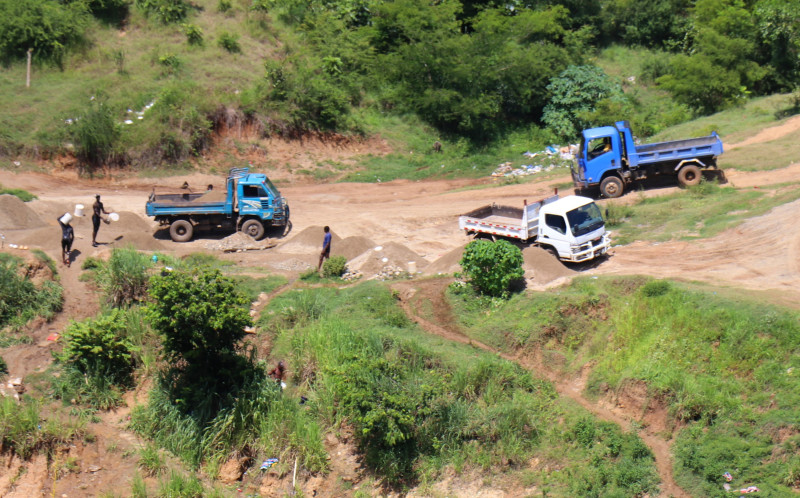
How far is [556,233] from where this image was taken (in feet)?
63.8

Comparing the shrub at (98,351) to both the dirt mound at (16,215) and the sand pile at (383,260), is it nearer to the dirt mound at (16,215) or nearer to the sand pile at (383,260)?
the sand pile at (383,260)

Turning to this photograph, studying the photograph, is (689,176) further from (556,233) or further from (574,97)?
(574,97)

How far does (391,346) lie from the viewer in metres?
16.4

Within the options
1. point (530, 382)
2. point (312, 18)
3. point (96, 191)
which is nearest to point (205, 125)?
point (96, 191)

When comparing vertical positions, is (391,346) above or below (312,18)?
below

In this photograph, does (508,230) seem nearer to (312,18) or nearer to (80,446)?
(80,446)

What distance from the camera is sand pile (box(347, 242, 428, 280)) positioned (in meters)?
21.0

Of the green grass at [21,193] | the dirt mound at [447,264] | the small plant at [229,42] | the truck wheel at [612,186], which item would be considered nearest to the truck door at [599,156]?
the truck wheel at [612,186]

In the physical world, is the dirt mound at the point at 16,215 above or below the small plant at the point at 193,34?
below

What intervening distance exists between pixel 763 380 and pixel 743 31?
25201 mm

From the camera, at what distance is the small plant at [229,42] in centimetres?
3556

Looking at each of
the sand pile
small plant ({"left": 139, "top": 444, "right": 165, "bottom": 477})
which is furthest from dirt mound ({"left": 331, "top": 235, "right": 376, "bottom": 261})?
small plant ({"left": 139, "top": 444, "right": 165, "bottom": 477})

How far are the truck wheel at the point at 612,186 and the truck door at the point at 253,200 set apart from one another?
1072cm

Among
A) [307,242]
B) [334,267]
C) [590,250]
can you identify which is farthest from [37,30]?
[590,250]
